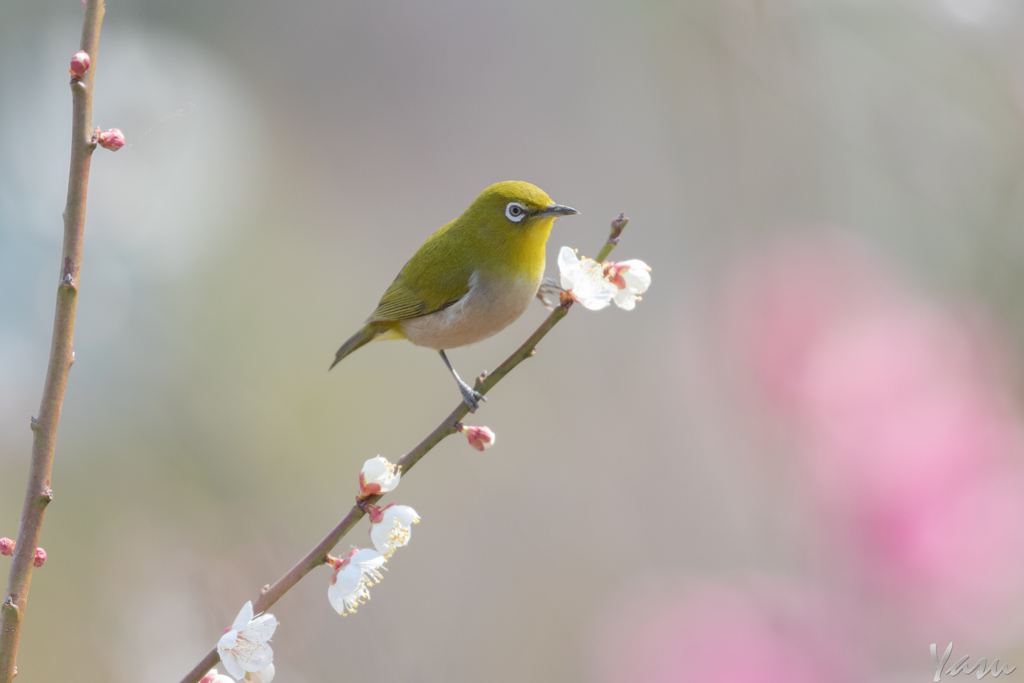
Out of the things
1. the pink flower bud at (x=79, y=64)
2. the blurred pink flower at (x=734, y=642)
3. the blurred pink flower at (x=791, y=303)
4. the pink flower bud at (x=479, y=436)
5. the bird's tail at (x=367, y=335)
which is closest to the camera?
the pink flower bud at (x=79, y=64)

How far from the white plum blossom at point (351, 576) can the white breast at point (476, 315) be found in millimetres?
508

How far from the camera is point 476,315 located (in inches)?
48.0

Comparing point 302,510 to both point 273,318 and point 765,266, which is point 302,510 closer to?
point 273,318

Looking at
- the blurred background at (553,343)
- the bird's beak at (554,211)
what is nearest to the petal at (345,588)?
the bird's beak at (554,211)

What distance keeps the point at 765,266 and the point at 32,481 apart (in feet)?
6.65

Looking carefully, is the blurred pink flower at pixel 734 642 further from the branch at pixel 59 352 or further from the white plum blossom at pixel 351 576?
the branch at pixel 59 352

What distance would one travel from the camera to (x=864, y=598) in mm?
1536

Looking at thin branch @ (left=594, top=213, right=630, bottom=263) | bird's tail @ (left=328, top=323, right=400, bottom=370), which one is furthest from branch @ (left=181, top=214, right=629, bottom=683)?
bird's tail @ (left=328, top=323, right=400, bottom=370)

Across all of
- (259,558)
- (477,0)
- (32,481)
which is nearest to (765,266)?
(259,558)

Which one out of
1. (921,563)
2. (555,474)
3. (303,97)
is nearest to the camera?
(921,563)

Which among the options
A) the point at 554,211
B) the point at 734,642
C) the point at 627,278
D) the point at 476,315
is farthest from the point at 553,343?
the point at 627,278

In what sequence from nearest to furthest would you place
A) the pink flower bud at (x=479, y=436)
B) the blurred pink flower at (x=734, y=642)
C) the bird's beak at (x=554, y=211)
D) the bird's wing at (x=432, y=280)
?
the pink flower bud at (x=479, y=436), the bird's beak at (x=554, y=211), the bird's wing at (x=432, y=280), the blurred pink flower at (x=734, y=642)

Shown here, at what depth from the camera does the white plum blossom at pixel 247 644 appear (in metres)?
0.63

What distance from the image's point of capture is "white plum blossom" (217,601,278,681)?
0.63 m
